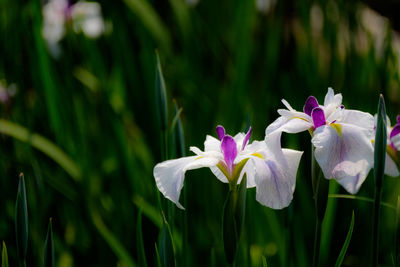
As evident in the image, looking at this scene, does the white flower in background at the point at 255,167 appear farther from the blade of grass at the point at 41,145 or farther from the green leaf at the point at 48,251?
the blade of grass at the point at 41,145

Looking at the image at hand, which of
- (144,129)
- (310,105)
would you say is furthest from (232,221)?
(144,129)

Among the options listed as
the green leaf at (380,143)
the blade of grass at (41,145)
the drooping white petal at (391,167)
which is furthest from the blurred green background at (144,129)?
the green leaf at (380,143)

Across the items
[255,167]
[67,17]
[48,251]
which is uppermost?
[67,17]

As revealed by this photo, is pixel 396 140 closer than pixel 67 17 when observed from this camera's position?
Yes

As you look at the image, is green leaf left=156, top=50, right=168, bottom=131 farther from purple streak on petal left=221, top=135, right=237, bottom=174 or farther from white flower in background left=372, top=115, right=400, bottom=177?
white flower in background left=372, top=115, right=400, bottom=177

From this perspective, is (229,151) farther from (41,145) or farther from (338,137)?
(41,145)

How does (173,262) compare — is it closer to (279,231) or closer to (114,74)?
(279,231)

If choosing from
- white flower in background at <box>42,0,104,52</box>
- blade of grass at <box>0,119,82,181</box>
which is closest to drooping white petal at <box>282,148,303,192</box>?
blade of grass at <box>0,119,82,181</box>
